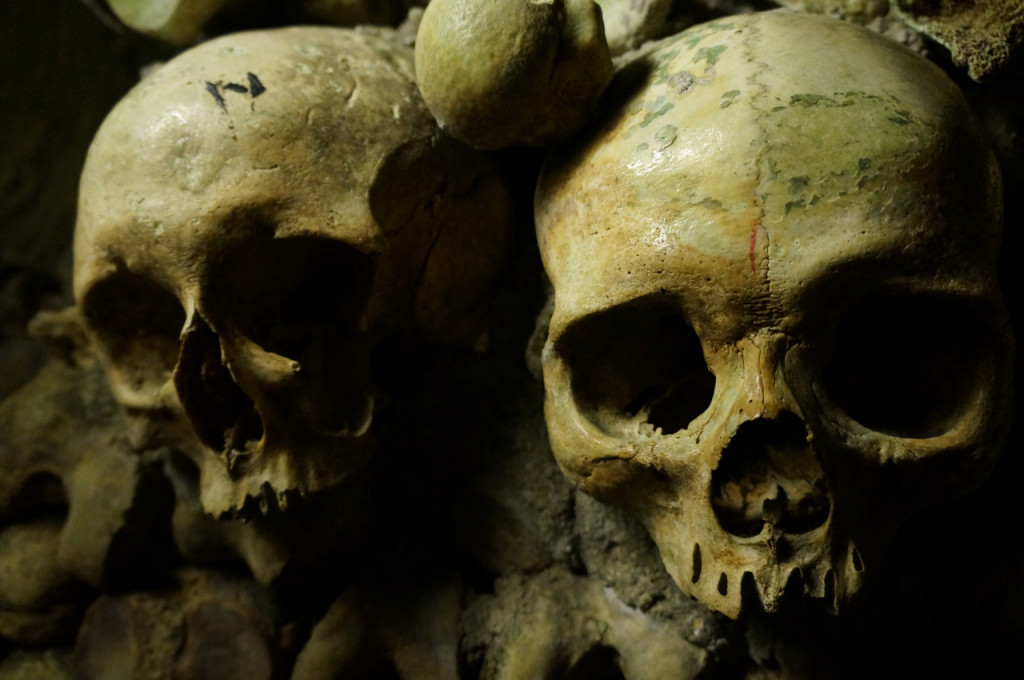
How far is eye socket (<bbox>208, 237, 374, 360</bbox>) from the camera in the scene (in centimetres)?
86

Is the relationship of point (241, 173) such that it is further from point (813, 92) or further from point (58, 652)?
point (58, 652)

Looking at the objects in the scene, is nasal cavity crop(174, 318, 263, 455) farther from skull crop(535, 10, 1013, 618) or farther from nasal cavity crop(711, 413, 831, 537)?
nasal cavity crop(711, 413, 831, 537)

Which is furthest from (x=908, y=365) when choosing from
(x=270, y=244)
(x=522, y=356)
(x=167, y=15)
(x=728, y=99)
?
(x=167, y=15)

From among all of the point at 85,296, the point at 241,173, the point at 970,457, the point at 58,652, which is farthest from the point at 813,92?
the point at 58,652

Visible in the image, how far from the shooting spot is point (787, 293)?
665mm

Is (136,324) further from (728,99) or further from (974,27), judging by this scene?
(974,27)

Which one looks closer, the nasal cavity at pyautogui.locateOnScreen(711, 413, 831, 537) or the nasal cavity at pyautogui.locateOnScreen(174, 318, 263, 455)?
the nasal cavity at pyautogui.locateOnScreen(711, 413, 831, 537)

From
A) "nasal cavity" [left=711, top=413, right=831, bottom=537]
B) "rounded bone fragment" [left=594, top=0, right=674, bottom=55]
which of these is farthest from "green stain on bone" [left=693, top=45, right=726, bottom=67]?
"nasal cavity" [left=711, top=413, right=831, bottom=537]

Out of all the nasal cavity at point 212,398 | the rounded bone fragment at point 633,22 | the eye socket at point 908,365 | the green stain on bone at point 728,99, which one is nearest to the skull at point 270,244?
the nasal cavity at point 212,398

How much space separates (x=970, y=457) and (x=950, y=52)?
453mm

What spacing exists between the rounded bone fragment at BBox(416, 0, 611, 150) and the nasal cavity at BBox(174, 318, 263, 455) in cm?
38

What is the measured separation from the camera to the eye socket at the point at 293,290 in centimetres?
86

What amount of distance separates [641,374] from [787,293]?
0.24 metres

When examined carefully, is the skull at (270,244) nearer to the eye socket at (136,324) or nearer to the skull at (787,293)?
the eye socket at (136,324)
